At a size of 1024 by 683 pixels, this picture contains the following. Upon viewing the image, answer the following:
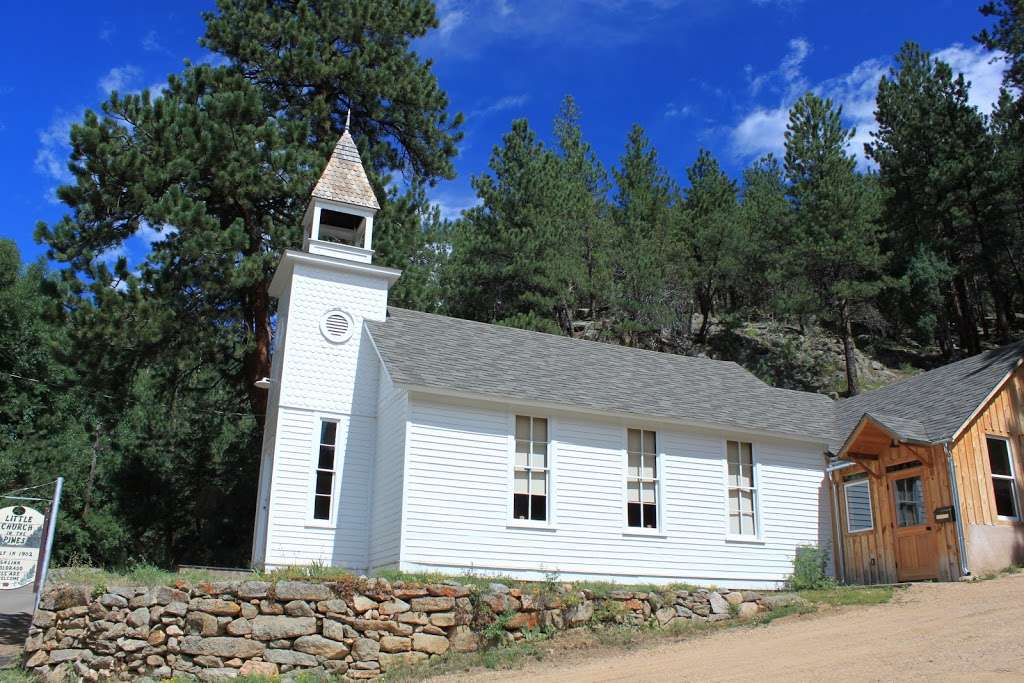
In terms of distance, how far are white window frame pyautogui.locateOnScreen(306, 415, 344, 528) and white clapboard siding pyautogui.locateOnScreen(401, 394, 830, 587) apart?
2446 millimetres

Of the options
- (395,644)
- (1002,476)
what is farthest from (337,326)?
(1002,476)

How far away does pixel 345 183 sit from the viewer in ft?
70.2

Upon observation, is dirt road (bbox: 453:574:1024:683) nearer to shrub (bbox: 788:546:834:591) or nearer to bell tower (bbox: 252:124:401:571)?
shrub (bbox: 788:546:834:591)

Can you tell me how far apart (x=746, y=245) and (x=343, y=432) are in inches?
1315

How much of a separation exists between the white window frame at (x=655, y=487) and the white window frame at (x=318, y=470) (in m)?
6.00

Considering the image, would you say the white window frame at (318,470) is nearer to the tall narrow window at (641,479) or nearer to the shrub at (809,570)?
the tall narrow window at (641,479)

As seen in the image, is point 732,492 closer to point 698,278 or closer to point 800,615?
point 800,615

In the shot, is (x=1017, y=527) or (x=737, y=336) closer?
(x=1017, y=527)

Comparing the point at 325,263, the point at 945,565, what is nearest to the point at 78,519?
the point at 325,263

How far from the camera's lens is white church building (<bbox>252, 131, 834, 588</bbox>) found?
1638 centimetres

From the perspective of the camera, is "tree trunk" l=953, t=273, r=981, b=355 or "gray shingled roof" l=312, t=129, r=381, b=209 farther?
"tree trunk" l=953, t=273, r=981, b=355

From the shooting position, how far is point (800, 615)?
1537 cm

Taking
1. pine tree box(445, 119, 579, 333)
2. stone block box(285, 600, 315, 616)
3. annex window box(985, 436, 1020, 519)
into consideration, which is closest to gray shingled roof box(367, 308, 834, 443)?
annex window box(985, 436, 1020, 519)

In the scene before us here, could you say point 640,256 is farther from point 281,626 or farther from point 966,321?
point 281,626
